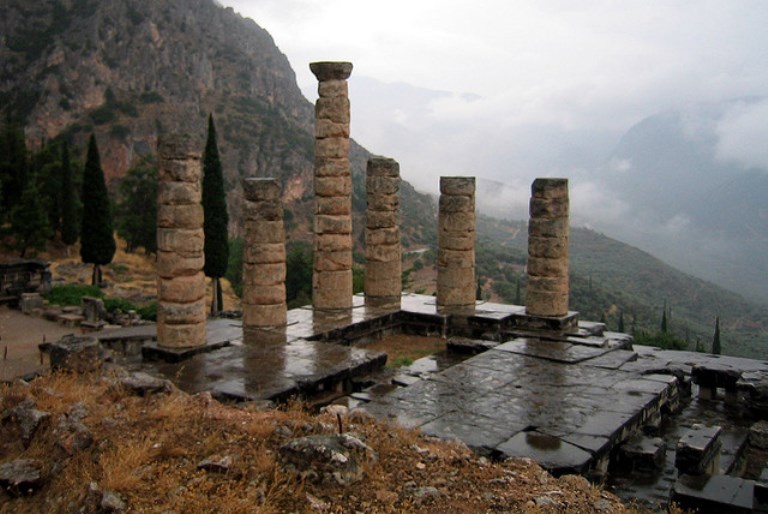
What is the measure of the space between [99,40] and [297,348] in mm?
75465

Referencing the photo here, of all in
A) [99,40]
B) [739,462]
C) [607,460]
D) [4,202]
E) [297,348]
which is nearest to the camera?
[607,460]

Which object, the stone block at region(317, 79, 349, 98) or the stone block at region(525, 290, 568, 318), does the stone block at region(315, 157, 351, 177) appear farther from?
the stone block at region(525, 290, 568, 318)

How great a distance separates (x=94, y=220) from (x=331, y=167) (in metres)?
20.3

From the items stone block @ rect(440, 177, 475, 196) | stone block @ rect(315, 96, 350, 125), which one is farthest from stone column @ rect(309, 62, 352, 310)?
stone block @ rect(440, 177, 475, 196)

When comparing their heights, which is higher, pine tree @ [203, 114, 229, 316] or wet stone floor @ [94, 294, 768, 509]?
pine tree @ [203, 114, 229, 316]

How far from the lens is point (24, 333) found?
22516 mm

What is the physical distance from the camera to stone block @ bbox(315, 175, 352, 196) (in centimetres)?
1570

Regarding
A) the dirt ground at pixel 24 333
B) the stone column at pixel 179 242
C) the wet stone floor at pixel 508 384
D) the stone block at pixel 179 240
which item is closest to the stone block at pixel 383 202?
the wet stone floor at pixel 508 384

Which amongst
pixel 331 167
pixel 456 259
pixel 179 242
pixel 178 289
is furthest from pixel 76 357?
pixel 456 259

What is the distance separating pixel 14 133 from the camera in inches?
1485

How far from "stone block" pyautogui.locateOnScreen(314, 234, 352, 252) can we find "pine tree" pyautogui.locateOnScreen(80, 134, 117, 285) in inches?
773

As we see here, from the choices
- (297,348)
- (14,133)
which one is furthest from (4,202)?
(297,348)

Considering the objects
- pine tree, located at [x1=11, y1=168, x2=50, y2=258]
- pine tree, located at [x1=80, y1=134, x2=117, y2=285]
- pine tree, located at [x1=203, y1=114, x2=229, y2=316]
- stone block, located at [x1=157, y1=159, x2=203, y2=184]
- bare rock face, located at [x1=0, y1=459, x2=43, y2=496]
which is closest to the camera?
bare rock face, located at [x1=0, y1=459, x2=43, y2=496]

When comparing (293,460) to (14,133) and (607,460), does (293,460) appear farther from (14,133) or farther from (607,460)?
(14,133)
